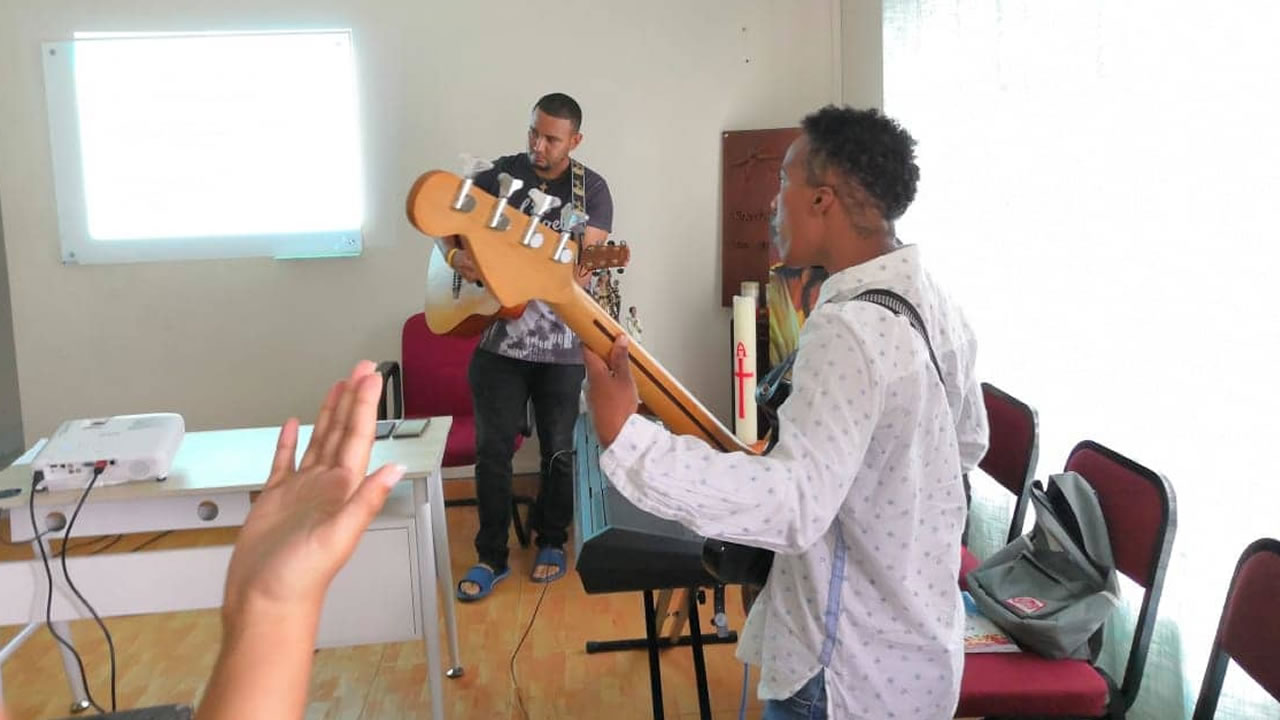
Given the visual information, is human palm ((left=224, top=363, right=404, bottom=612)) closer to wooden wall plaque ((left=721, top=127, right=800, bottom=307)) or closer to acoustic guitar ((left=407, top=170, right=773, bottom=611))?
acoustic guitar ((left=407, top=170, right=773, bottom=611))

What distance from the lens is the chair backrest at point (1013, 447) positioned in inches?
79.2

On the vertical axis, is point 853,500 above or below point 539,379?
above

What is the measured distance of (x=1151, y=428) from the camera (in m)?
1.79

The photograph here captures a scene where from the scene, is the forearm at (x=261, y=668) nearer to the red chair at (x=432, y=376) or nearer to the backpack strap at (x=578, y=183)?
the backpack strap at (x=578, y=183)

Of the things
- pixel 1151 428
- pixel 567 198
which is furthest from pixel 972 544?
pixel 567 198

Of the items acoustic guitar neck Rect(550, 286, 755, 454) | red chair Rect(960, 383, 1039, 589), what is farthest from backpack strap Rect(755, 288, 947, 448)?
red chair Rect(960, 383, 1039, 589)

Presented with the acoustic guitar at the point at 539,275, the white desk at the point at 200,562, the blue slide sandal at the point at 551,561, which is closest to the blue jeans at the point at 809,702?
the acoustic guitar at the point at 539,275

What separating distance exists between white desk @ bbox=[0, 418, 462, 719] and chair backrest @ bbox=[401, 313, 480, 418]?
1.38 m

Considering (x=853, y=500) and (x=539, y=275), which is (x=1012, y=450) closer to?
(x=853, y=500)

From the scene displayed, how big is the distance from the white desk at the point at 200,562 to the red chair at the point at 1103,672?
1.19 metres

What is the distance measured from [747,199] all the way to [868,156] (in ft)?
9.45

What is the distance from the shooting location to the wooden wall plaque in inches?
152

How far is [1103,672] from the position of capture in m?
1.61

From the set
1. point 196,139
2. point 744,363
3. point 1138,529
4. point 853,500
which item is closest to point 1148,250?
point 1138,529
